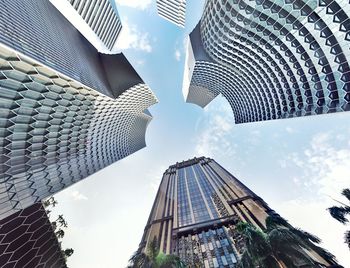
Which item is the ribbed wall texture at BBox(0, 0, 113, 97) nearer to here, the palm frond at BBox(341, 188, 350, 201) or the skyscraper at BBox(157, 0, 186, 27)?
the palm frond at BBox(341, 188, 350, 201)

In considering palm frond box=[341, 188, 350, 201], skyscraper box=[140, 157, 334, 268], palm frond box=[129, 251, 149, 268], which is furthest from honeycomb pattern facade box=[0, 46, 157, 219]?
palm frond box=[341, 188, 350, 201]

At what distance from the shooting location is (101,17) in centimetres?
14688

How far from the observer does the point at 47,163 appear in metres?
57.5

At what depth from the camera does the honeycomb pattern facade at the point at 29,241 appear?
128 ft

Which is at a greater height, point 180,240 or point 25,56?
point 25,56

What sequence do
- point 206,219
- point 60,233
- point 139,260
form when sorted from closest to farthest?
1. point 139,260
2. point 60,233
3. point 206,219

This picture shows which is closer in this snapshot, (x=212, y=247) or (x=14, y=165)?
(x=14, y=165)

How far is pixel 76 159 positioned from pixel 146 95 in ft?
150

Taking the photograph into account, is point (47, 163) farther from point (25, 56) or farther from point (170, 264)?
point (170, 264)

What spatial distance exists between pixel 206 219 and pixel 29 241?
54.2 meters

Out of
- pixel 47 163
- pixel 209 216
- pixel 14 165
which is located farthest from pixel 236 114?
pixel 14 165

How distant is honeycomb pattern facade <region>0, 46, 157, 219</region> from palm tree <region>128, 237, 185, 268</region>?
26545mm

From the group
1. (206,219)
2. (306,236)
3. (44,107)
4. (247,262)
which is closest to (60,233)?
(44,107)

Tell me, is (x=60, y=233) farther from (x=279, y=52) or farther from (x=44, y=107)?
(x=279, y=52)
